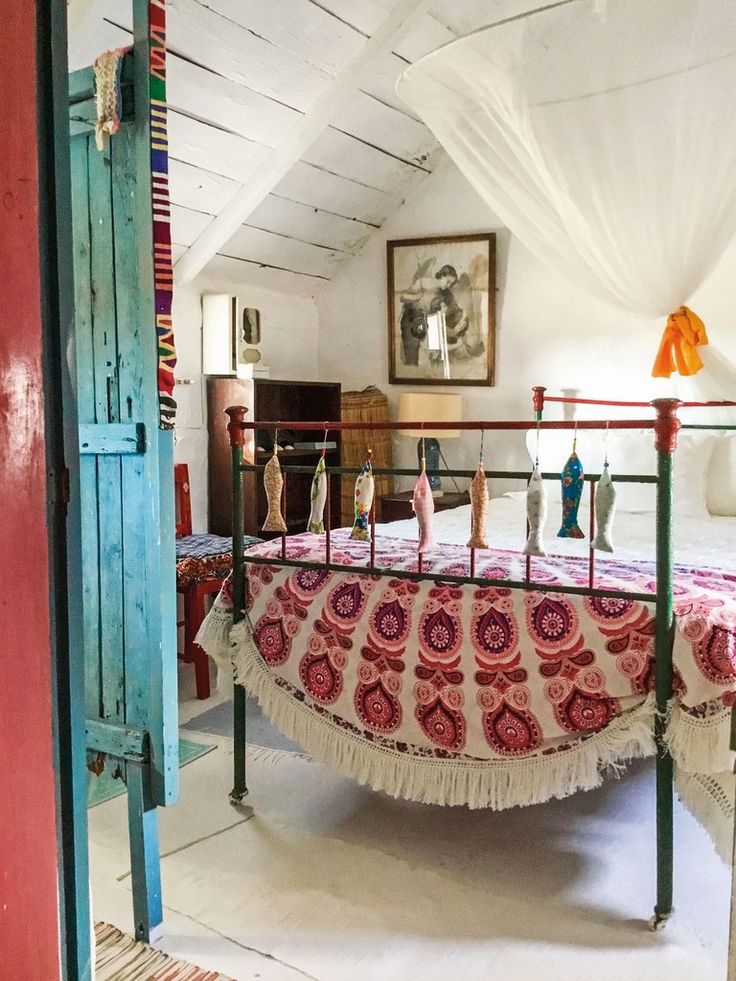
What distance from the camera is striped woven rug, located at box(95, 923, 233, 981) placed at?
179 cm

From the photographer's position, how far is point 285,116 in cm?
365

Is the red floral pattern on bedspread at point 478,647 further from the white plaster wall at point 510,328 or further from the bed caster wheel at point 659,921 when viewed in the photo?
the white plaster wall at point 510,328

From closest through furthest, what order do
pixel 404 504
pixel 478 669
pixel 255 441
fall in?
pixel 478 669
pixel 255 441
pixel 404 504

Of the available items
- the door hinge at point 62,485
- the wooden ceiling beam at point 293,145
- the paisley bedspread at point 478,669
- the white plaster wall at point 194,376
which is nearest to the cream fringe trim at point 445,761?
the paisley bedspread at point 478,669

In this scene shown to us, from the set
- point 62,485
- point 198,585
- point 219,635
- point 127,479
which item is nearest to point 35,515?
point 62,485

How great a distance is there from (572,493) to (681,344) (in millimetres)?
1413

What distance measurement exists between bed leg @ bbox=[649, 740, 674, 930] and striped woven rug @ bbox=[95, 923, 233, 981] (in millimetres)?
947

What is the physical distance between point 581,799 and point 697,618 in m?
0.97

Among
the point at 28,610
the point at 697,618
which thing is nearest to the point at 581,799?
the point at 697,618

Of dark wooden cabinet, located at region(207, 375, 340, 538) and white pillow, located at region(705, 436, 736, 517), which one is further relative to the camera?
dark wooden cabinet, located at region(207, 375, 340, 538)

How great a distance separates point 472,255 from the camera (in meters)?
4.68

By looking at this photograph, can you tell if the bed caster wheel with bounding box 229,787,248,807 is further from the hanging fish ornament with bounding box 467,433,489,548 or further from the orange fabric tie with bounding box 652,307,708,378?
the orange fabric tie with bounding box 652,307,708,378

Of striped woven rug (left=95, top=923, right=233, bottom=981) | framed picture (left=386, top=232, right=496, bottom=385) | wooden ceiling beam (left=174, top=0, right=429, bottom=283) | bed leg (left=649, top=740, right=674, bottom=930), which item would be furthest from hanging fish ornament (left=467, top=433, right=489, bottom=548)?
framed picture (left=386, top=232, right=496, bottom=385)

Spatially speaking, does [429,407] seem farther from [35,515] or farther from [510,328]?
[35,515]
